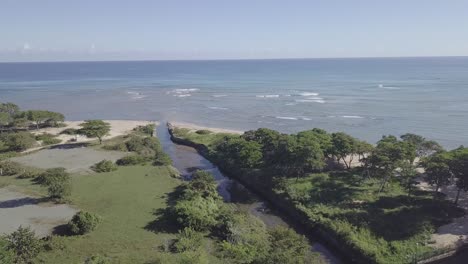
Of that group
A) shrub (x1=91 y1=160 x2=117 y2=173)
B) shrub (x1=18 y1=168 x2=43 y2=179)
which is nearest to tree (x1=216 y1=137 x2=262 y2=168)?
shrub (x1=91 y1=160 x2=117 y2=173)

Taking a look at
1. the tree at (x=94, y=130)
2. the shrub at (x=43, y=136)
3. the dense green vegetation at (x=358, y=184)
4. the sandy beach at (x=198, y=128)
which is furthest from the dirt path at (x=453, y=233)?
the shrub at (x=43, y=136)

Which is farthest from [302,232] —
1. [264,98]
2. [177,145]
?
[264,98]

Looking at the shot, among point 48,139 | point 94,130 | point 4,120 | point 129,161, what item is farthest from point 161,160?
point 4,120

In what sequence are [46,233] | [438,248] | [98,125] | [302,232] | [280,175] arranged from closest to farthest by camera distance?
[438,248]
[46,233]
[302,232]
[280,175]
[98,125]

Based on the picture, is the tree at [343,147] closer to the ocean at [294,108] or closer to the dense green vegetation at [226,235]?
the dense green vegetation at [226,235]

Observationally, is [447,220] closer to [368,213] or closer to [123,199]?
[368,213]

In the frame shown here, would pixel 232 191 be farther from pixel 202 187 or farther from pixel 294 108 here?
pixel 294 108

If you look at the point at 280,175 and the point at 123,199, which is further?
the point at 280,175
